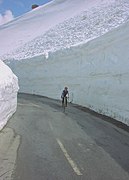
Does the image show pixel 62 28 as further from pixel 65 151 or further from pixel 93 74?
pixel 65 151

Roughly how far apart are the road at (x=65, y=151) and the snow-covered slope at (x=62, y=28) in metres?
18.9

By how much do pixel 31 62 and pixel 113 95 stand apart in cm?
2071

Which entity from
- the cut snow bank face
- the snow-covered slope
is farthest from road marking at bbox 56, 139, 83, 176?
the snow-covered slope

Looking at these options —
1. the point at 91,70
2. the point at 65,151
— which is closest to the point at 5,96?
the point at 65,151

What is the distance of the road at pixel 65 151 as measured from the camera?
7.22m

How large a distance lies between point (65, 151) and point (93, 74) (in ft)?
44.9

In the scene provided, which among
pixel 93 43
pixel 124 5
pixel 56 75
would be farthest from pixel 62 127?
pixel 124 5

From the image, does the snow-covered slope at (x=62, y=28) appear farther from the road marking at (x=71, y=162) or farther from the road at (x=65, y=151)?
the road marking at (x=71, y=162)

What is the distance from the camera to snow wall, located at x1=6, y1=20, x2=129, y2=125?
17.3 meters

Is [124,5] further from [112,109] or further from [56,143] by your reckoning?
[56,143]

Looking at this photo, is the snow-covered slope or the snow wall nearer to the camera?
the snow wall

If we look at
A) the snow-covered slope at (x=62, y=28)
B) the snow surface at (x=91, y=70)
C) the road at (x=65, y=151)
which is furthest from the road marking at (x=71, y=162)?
the snow-covered slope at (x=62, y=28)

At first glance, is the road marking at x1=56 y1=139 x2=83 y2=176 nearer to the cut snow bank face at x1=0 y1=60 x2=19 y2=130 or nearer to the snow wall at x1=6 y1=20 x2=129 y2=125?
the cut snow bank face at x1=0 y1=60 x2=19 y2=130

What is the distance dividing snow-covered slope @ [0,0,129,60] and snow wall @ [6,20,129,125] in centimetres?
318
